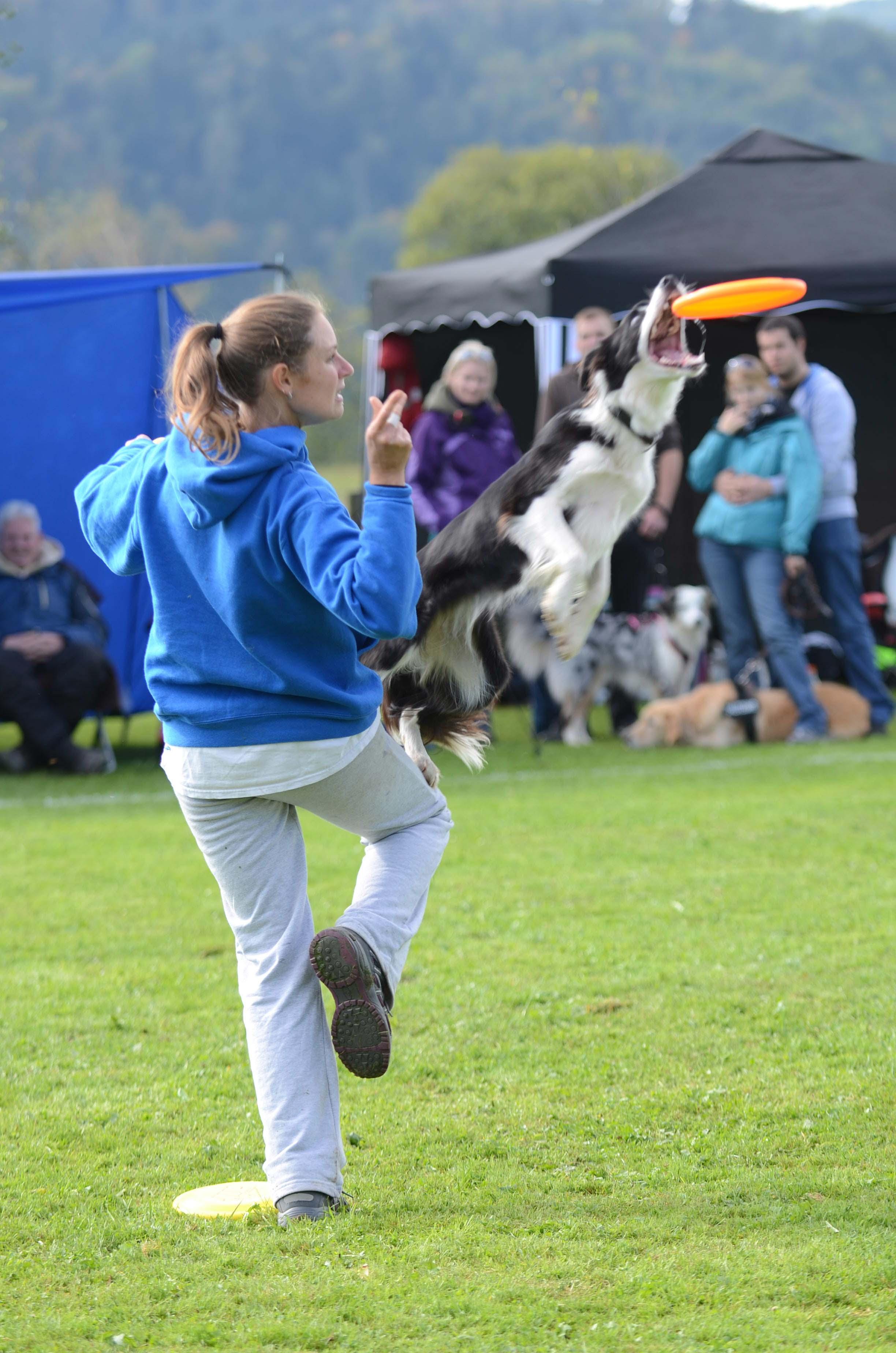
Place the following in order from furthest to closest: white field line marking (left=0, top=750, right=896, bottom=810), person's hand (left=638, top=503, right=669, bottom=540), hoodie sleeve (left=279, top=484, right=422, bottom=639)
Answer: white field line marking (left=0, top=750, right=896, bottom=810)
person's hand (left=638, top=503, right=669, bottom=540)
hoodie sleeve (left=279, top=484, right=422, bottom=639)

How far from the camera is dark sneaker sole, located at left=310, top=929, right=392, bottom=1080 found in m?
2.57

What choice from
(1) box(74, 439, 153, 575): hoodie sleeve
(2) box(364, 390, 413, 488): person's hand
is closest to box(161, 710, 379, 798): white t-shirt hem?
(1) box(74, 439, 153, 575): hoodie sleeve

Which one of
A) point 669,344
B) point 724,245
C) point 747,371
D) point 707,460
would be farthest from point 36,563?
point 669,344

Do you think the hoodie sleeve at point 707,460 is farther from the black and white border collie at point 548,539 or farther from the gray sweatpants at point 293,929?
the gray sweatpants at point 293,929

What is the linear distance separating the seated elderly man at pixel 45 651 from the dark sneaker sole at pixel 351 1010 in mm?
6053

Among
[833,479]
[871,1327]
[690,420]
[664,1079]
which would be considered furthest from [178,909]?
[690,420]

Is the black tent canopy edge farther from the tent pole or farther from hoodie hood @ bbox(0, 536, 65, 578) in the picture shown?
hoodie hood @ bbox(0, 536, 65, 578)

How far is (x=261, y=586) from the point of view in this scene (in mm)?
2557

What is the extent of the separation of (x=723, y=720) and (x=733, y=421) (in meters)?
2.19

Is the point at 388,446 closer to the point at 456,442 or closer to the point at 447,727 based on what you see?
the point at 447,727

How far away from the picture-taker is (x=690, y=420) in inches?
508

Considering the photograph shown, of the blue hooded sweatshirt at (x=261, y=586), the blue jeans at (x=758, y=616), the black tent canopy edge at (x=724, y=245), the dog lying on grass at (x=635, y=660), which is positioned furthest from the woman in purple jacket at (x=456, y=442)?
the blue hooded sweatshirt at (x=261, y=586)

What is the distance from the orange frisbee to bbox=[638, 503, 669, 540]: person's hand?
2.37 meters

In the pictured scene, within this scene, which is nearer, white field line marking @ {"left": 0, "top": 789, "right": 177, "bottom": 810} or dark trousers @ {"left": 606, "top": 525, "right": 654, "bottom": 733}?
dark trousers @ {"left": 606, "top": 525, "right": 654, "bottom": 733}
